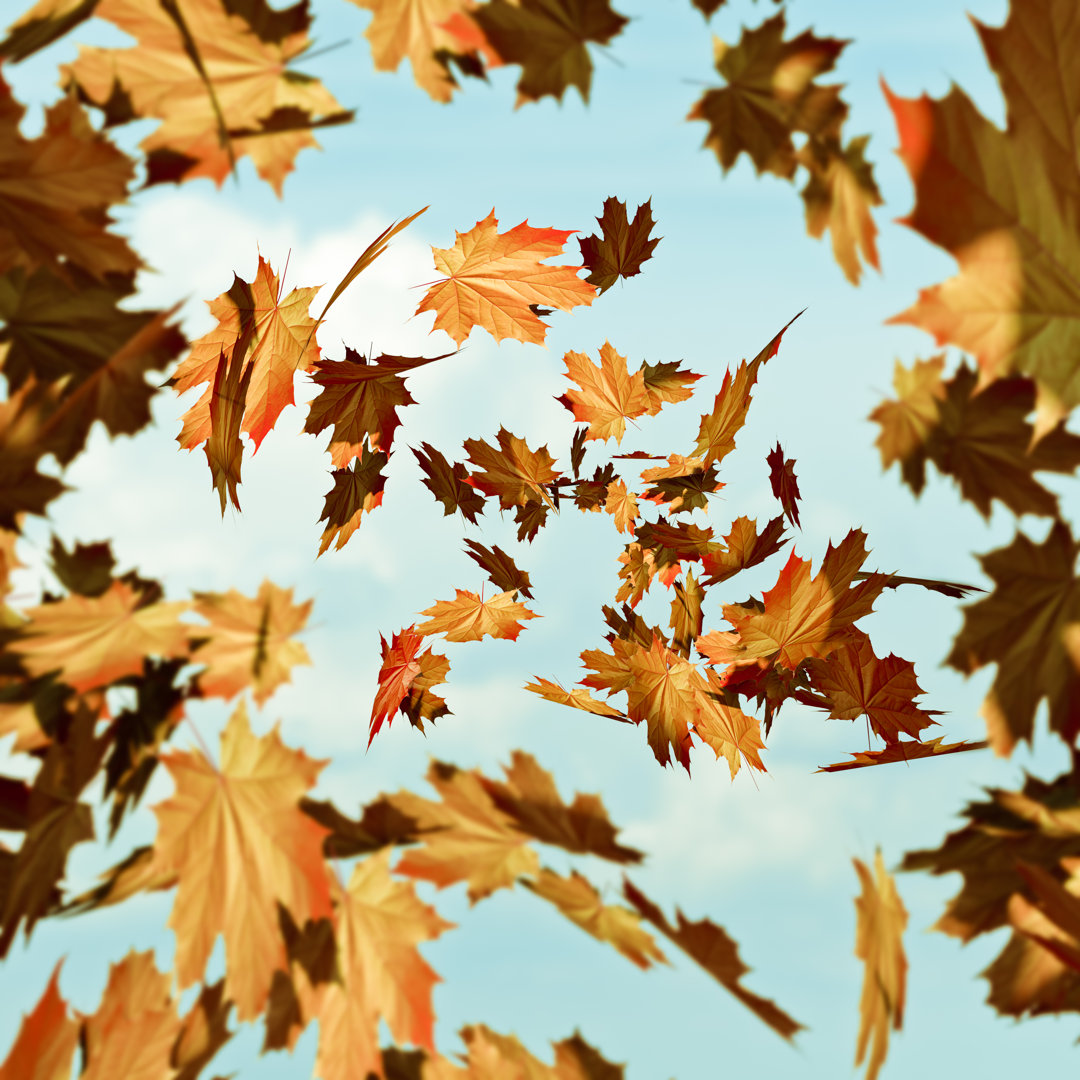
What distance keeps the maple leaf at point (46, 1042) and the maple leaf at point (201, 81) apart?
0.92 meters

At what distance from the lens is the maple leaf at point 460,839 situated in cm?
96

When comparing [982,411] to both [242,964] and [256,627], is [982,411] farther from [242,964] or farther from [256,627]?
[242,964]

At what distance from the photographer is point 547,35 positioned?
1091mm

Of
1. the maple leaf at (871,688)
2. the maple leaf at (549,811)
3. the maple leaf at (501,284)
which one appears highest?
the maple leaf at (501,284)

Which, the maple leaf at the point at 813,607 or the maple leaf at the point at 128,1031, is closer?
the maple leaf at the point at 128,1031

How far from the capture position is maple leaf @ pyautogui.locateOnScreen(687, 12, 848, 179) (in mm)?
1078

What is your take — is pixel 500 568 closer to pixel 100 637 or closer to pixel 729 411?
pixel 729 411

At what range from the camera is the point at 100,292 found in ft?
3.68

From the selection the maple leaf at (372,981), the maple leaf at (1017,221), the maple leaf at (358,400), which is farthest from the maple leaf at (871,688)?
the maple leaf at (372,981)

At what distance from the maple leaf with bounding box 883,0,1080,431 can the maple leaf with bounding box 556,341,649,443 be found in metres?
Answer: 1.64

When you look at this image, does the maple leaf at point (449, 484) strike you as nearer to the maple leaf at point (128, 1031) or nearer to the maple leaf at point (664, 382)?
the maple leaf at point (664, 382)

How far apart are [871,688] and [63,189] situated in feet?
6.11

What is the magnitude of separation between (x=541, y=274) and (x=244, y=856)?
1.51 metres

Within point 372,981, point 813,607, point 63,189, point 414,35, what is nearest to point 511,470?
point 813,607
